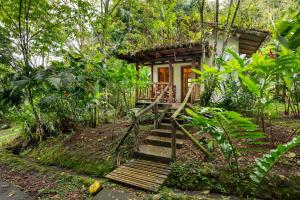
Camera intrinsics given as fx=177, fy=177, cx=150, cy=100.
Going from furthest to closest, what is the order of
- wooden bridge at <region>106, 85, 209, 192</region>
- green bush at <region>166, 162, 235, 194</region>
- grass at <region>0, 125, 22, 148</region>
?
grass at <region>0, 125, 22, 148</region> → wooden bridge at <region>106, 85, 209, 192</region> → green bush at <region>166, 162, 235, 194</region>

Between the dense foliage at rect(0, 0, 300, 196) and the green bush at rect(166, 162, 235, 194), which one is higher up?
the dense foliage at rect(0, 0, 300, 196)

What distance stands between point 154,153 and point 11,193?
2959 mm

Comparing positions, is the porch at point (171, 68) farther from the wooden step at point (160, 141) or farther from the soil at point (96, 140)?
the wooden step at point (160, 141)

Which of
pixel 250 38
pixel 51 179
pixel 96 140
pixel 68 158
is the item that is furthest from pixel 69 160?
pixel 250 38

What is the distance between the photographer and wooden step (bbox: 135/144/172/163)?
13.0 ft

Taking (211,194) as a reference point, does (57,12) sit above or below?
above

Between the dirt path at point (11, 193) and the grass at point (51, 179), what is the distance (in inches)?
6.0

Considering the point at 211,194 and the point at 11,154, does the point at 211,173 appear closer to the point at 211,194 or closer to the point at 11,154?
the point at 211,194

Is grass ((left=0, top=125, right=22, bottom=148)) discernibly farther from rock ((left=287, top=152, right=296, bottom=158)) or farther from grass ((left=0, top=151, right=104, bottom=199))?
rock ((left=287, top=152, right=296, bottom=158))

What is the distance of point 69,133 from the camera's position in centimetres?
584

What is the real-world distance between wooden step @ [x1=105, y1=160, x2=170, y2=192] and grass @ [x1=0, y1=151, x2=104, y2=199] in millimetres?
547

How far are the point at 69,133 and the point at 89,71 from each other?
2350 mm

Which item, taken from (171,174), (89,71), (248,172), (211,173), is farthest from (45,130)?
(248,172)

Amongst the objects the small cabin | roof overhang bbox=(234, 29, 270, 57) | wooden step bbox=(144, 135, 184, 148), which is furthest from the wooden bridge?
roof overhang bbox=(234, 29, 270, 57)
